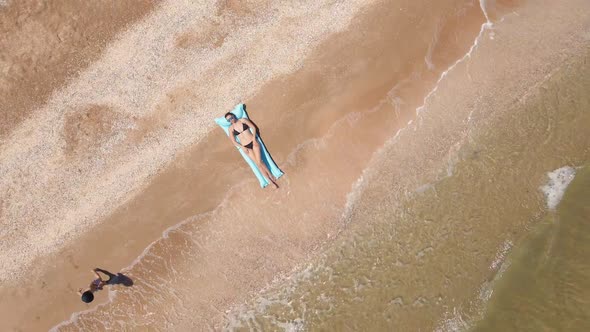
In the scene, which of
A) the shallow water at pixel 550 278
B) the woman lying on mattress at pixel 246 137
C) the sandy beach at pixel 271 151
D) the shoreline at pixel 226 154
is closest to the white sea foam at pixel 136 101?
the sandy beach at pixel 271 151

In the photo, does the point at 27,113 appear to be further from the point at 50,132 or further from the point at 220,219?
the point at 220,219

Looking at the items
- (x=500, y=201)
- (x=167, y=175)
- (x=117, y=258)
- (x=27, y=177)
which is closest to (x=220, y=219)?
(x=167, y=175)

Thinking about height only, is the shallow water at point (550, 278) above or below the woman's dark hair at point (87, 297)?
below

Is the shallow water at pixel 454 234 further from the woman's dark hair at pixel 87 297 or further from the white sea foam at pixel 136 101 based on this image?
the white sea foam at pixel 136 101

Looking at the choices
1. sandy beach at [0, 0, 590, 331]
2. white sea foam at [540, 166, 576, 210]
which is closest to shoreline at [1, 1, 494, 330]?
sandy beach at [0, 0, 590, 331]

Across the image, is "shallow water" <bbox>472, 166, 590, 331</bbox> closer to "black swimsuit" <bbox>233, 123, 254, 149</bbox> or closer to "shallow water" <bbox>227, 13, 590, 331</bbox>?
"shallow water" <bbox>227, 13, 590, 331</bbox>
